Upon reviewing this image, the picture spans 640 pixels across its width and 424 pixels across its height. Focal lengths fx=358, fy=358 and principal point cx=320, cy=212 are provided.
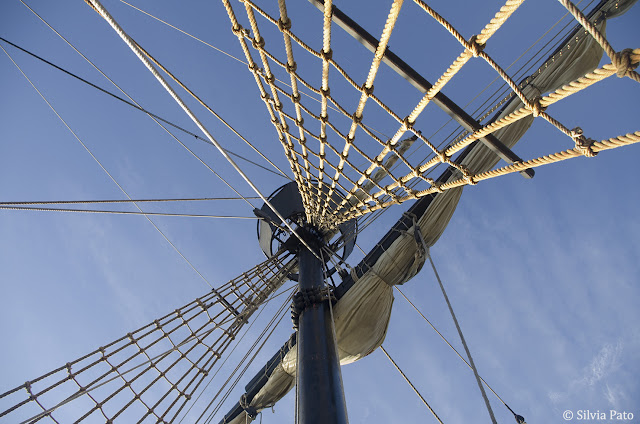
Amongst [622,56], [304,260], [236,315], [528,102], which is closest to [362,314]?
[304,260]

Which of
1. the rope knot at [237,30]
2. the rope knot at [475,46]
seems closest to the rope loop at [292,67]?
the rope knot at [237,30]

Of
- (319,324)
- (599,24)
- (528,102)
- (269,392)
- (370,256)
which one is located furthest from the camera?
(269,392)

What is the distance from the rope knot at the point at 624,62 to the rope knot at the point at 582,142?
0.41 meters

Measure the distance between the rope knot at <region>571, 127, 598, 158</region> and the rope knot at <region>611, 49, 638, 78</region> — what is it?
1.36 ft

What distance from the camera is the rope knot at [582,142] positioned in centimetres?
147

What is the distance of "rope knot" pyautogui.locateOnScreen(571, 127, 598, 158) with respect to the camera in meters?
1.47

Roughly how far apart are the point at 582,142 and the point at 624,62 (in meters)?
0.48

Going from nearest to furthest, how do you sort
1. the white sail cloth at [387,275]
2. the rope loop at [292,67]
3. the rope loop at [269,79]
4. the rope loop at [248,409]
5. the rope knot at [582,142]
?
the rope knot at [582,142], the rope loop at [292,67], the rope loop at [269,79], the white sail cloth at [387,275], the rope loop at [248,409]

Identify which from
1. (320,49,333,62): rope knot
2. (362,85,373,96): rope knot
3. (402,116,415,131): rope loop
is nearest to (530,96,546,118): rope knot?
(402,116,415,131): rope loop

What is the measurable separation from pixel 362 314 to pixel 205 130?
2877 millimetres

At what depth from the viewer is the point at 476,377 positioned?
235 cm

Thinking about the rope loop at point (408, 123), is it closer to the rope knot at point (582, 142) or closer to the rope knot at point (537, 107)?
the rope knot at point (537, 107)

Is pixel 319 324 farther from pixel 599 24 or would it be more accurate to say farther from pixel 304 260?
pixel 599 24

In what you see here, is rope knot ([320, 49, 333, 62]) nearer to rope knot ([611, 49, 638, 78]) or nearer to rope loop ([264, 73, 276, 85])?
rope loop ([264, 73, 276, 85])
